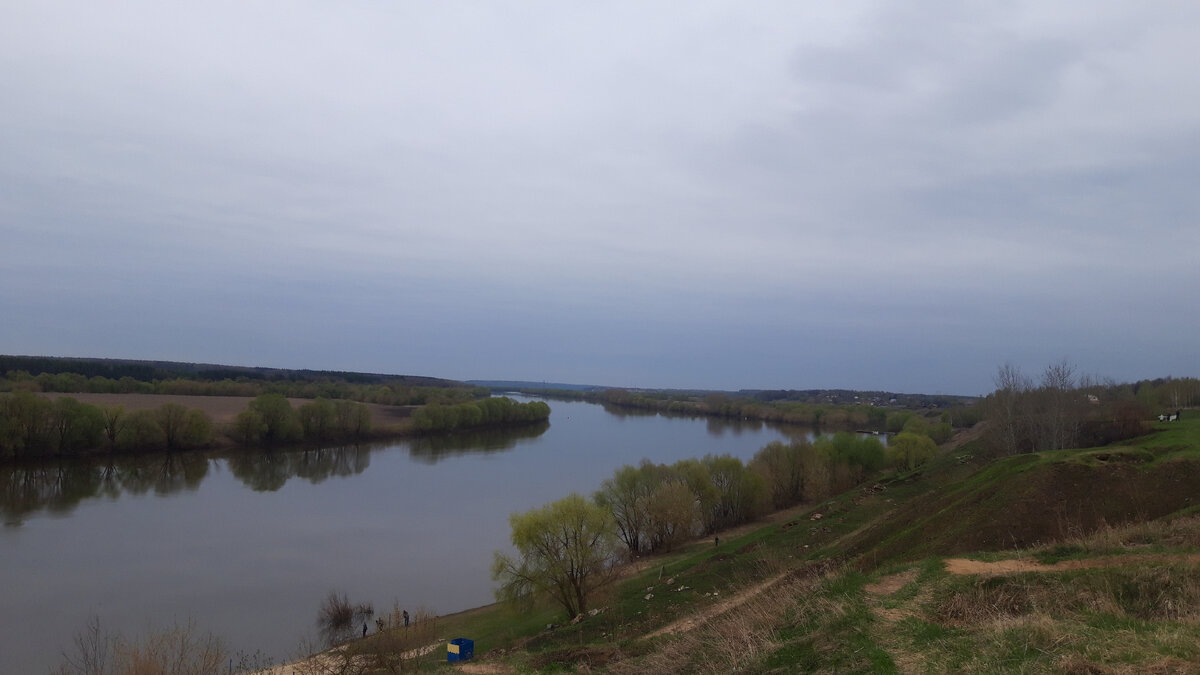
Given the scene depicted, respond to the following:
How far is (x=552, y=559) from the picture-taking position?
1795 centimetres

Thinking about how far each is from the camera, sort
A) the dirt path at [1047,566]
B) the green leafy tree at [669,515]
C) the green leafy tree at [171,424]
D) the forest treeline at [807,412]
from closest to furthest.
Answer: the dirt path at [1047,566] < the green leafy tree at [669,515] < the green leafy tree at [171,424] < the forest treeline at [807,412]

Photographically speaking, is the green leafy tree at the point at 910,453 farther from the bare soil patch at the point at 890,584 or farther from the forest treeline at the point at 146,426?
the forest treeline at the point at 146,426

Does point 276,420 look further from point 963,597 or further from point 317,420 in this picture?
point 963,597

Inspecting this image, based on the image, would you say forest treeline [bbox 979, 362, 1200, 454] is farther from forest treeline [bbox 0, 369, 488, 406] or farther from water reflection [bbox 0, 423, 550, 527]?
forest treeline [bbox 0, 369, 488, 406]

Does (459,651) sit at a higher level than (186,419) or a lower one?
lower

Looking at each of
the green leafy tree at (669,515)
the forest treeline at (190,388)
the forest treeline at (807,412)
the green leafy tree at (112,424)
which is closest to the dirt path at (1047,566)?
the green leafy tree at (669,515)

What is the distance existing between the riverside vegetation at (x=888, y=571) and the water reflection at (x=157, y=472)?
76.8 ft

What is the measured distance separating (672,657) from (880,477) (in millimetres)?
33658

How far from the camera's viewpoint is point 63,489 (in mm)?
33375

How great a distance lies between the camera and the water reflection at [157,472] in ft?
102

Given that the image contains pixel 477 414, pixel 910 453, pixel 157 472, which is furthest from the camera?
pixel 477 414

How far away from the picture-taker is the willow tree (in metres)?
17.8

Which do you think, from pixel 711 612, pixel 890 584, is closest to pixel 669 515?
pixel 711 612

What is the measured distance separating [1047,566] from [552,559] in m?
12.0
